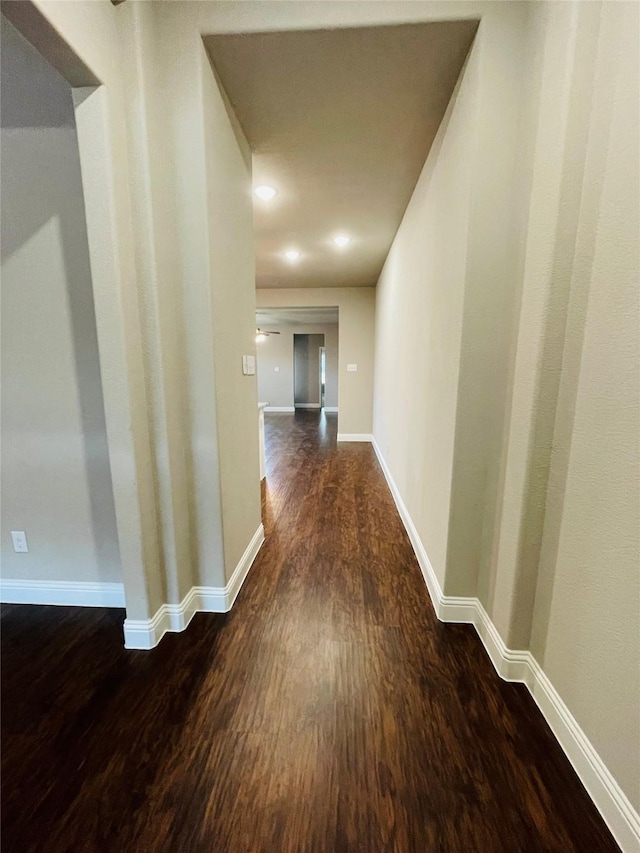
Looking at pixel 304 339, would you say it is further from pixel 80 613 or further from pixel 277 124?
pixel 80 613

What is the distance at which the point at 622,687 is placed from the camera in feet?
2.89

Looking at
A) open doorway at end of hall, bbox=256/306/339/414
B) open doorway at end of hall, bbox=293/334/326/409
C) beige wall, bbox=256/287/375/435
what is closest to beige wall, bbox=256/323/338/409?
open doorway at end of hall, bbox=256/306/339/414

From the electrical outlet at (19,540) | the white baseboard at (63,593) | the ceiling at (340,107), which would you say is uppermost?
the ceiling at (340,107)

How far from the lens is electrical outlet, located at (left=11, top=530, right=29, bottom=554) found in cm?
169

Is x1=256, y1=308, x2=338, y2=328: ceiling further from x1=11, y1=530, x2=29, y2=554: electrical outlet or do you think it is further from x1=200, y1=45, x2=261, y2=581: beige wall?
x1=11, y1=530, x2=29, y2=554: electrical outlet

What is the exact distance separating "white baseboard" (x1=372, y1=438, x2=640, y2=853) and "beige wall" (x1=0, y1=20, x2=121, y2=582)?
5.52 feet

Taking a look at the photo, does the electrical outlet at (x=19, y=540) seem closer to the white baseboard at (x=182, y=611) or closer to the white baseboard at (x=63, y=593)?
the white baseboard at (x=63, y=593)

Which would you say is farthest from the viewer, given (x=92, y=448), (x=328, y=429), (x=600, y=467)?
(x=328, y=429)

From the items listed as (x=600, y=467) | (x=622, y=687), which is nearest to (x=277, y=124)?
(x=600, y=467)

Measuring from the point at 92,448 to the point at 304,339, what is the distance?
8615 millimetres

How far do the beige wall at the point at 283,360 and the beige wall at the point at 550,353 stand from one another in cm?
721

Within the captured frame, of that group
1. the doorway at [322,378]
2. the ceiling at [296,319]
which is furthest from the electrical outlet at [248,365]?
the doorway at [322,378]

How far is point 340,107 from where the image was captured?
1.66 m

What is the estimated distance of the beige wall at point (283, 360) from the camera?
891cm
